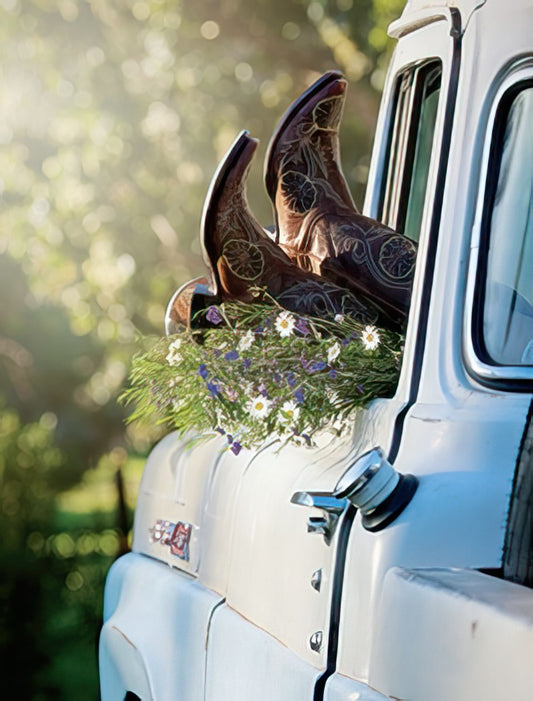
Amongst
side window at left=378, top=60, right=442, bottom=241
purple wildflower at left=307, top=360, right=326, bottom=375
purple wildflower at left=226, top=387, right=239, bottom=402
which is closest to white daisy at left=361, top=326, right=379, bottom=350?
purple wildflower at left=307, top=360, right=326, bottom=375

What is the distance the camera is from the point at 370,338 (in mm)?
2320

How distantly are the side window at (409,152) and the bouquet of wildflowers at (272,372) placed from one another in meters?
0.53

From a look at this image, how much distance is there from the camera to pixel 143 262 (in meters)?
7.90

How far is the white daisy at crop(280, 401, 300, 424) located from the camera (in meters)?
2.32

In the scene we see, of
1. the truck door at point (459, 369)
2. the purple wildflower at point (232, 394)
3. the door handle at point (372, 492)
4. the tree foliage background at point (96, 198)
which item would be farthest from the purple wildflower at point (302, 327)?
the tree foliage background at point (96, 198)

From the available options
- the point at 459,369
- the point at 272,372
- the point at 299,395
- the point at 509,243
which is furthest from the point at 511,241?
the point at 272,372

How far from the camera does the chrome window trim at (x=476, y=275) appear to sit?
1.84 m

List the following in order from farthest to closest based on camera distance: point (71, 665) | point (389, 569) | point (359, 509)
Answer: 1. point (71, 665)
2. point (359, 509)
3. point (389, 569)

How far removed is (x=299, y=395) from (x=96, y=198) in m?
5.77

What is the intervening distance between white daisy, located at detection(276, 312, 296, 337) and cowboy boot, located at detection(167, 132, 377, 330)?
7 cm

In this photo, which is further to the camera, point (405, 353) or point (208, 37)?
point (208, 37)

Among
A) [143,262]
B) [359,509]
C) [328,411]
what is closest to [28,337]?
[143,262]

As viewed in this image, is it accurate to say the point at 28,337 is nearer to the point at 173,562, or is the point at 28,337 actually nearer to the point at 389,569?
the point at 173,562

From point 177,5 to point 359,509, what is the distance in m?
6.55
